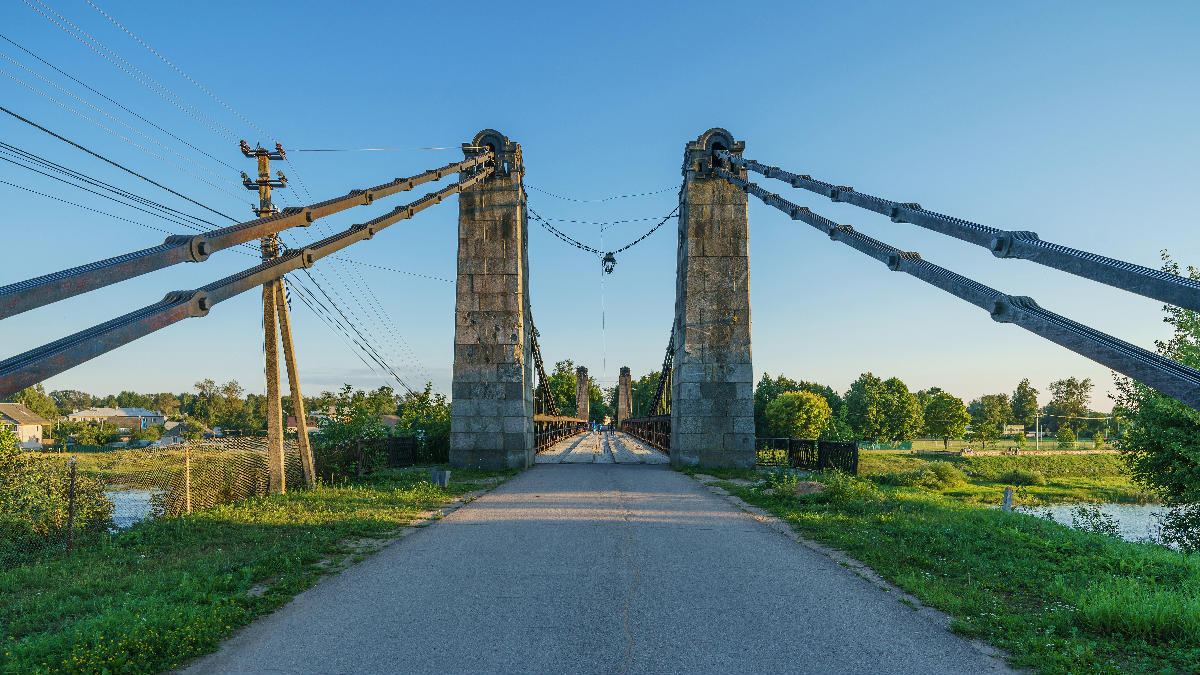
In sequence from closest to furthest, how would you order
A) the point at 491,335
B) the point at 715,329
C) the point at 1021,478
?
1. the point at 715,329
2. the point at 491,335
3. the point at 1021,478

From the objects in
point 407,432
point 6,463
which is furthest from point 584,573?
point 407,432

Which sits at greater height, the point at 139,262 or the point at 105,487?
the point at 139,262

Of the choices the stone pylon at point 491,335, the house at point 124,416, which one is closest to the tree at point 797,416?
the stone pylon at point 491,335

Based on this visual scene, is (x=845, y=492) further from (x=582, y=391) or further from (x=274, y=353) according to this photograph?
(x=582, y=391)

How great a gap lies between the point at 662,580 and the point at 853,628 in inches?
81.6

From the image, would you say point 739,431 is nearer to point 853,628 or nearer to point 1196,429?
point 1196,429

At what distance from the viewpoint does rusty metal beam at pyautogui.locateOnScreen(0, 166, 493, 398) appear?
13.6 feet

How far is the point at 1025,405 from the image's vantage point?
11962cm

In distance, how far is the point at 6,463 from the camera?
33.6 ft

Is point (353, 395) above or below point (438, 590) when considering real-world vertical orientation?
above

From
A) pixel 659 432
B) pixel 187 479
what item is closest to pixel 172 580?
pixel 187 479

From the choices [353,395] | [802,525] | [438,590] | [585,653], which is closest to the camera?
[585,653]

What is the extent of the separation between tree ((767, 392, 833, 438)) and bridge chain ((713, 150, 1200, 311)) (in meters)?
50.5

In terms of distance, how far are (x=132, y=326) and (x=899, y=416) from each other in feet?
276
